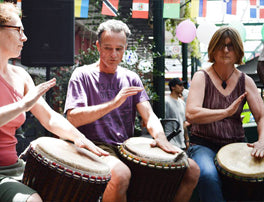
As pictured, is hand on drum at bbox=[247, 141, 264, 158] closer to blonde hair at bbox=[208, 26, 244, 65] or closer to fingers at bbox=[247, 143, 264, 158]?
fingers at bbox=[247, 143, 264, 158]

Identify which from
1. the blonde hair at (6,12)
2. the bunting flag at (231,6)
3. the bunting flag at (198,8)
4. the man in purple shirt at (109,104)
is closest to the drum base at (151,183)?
the man in purple shirt at (109,104)

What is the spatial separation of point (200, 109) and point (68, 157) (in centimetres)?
108

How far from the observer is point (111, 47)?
2.27 m

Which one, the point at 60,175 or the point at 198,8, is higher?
the point at 198,8

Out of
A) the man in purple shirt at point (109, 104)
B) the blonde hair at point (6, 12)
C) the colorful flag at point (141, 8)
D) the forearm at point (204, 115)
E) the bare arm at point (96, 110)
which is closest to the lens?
the blonde hair at point (6, 12)

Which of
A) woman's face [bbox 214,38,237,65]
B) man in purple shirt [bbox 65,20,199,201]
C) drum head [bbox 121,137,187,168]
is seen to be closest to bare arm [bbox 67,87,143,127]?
man in purple shirt [bbox 65,20,199,201]

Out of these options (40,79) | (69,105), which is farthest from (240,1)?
(69,105)

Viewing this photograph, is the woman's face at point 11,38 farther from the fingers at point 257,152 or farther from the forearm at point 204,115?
the fingers at point 257,152

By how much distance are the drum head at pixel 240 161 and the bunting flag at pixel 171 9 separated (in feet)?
9.85

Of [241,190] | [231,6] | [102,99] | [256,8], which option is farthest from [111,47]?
[256,8]

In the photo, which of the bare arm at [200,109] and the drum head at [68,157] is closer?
the drum head at [68,157]

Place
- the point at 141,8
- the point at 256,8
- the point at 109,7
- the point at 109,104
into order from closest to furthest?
the point at 109,104 → the point at 109,7 → the point at 141,8 → the point at 256,8

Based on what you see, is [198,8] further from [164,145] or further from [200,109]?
[164,145]

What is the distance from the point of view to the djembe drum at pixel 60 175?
1.58 metres
